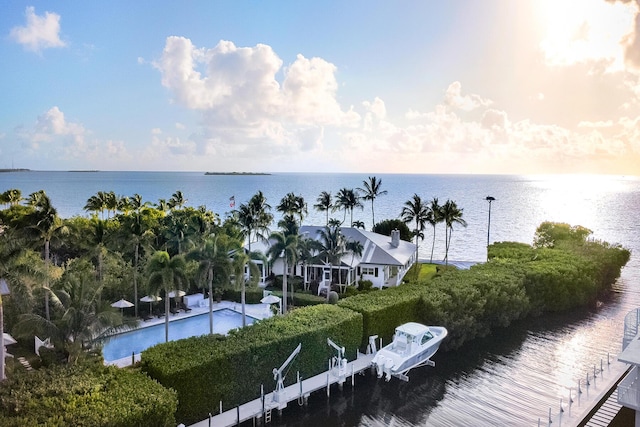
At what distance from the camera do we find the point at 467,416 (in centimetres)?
2142

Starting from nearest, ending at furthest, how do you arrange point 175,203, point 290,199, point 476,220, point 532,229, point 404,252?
point 404,252
point 290,199
point 175,203
point 532,229
point 476,220

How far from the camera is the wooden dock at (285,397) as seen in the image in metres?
19.7

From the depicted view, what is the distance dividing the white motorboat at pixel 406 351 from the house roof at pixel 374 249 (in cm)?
1544

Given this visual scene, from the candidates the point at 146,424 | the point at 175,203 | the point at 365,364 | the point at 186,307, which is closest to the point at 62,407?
the point at 146,424

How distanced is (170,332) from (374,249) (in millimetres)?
21929

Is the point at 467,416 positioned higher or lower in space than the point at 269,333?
lower

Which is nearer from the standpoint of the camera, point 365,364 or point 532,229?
point 365,364

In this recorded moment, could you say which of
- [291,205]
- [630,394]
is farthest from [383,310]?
[291,205]

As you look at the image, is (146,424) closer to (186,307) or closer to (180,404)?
(180,404)

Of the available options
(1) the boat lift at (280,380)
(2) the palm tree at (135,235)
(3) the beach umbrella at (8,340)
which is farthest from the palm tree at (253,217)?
(1) the boat lift at (280,380)

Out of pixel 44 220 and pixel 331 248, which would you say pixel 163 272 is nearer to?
pixel 44 220

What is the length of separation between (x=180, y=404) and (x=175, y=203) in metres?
58.8

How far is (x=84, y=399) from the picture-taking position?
15883 mm

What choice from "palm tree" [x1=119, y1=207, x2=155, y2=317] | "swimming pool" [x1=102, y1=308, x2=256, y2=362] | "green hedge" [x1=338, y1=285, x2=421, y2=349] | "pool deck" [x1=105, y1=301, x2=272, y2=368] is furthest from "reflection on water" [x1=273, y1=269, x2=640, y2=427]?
"palm tree" [x1=119, y1=207, x2=155, y2=317]
